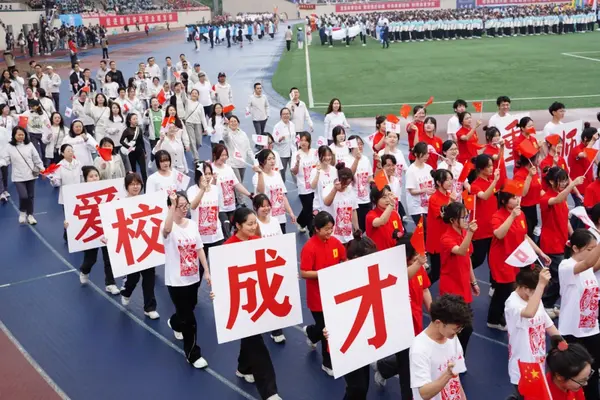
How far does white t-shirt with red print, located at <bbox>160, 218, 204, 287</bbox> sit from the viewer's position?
6023 millimetres

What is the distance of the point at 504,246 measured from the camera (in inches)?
243

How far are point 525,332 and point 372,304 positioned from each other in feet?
3.71

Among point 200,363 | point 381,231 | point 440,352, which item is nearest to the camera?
point 440,352

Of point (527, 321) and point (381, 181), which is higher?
point (381, 181)

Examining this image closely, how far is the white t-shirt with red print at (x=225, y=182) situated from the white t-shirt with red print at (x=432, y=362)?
4.49 m

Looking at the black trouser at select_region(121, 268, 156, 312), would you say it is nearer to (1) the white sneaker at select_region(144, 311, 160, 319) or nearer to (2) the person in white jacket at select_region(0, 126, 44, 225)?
(1) the white sneaker at select_region(144, 311, 160, 319)

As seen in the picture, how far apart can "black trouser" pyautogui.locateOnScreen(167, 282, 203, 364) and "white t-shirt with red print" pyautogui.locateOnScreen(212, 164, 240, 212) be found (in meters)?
2.20

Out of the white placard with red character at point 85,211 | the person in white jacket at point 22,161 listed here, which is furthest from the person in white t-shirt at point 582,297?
the person in white jacket at point 22,161

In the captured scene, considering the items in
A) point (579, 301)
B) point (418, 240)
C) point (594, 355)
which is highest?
point (418, 240)

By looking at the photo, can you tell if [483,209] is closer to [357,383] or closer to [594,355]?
[594,355]

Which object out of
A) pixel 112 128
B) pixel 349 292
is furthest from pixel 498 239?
pixel 112 128

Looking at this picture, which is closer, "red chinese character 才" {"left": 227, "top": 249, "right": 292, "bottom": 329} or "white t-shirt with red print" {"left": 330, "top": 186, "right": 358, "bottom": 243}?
"red chinese character 才" {"left": 227, "top": 249, "right": 292, "bottom": 329}

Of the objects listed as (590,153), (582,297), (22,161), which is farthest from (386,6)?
(582,297)

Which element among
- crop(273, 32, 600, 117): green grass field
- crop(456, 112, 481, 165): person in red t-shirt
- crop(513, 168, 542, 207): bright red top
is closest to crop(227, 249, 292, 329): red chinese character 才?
crop(513, 168, 542, 207): bright red top
